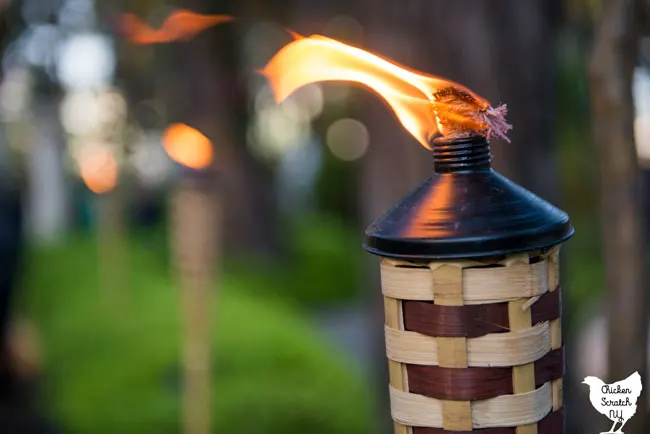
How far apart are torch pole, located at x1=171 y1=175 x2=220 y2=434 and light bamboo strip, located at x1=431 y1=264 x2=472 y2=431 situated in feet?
9.68

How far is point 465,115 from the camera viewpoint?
129 cm

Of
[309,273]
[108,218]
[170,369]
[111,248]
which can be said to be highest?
[108,218]

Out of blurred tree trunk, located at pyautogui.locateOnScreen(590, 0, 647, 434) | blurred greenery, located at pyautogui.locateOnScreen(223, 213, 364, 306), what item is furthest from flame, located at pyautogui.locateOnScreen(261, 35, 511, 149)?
blurred greenery, located at pyautogui.locateOnScreen(223, 213, 364, 306)

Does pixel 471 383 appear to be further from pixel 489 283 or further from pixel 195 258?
pixel 195 258

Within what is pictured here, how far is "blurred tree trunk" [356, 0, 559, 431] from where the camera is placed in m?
3.05

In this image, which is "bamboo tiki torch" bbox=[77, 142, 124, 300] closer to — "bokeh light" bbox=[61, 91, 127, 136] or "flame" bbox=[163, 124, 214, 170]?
"bokeh light" bbox=[61, 91, 127, 136]

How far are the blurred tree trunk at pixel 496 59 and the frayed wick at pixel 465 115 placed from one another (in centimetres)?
175

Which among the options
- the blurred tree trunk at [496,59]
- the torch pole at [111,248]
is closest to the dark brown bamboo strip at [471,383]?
the blurred tree trunk at [496,59]

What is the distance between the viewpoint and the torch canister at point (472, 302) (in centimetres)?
119

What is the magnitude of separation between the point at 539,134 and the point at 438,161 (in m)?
1.91

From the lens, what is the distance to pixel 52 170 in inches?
811

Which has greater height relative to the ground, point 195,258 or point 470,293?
point 470,293

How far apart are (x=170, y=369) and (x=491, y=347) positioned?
17.7ft

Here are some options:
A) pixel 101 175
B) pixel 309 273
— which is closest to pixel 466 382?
pixel 101 175
